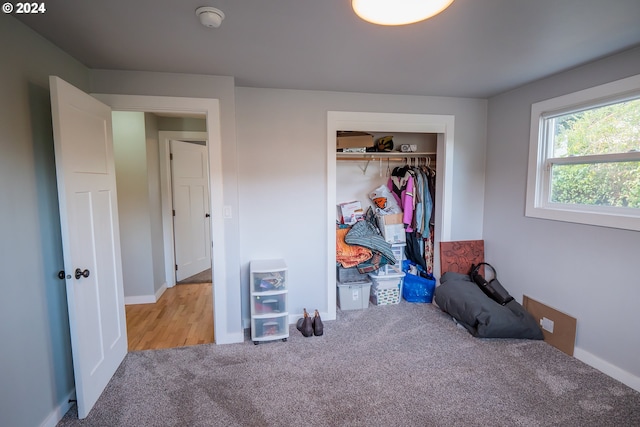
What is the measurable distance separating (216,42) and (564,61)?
8.22ft

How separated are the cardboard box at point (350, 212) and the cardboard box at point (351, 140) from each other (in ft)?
2.23

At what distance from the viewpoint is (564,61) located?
216cm

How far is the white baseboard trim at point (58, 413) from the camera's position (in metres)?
1.66

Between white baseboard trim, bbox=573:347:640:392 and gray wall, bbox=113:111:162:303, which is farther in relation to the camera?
gray wall, bbox=113:111:162:303

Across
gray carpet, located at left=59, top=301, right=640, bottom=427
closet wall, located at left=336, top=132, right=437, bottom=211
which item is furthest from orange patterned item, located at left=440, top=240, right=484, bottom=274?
closet wall, located at left=336, top=132, right=437, bottom=211

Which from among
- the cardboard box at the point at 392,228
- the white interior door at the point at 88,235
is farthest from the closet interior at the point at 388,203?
the white interior door at the point at 88,235

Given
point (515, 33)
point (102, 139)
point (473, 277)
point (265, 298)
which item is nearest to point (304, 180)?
point (265, 298)

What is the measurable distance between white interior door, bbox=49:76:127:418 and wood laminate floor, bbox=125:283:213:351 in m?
0.39

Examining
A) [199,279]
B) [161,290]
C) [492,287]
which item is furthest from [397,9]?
[199,279]

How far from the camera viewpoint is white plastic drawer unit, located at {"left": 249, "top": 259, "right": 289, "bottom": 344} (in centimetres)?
256

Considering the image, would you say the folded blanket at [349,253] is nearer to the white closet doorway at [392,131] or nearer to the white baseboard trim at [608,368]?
the white closet doorway at [392,131]

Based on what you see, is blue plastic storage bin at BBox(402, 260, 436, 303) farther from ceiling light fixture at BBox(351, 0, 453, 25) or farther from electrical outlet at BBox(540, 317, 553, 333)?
ceiling light fixture at BBox(351, 0, 453, 25)

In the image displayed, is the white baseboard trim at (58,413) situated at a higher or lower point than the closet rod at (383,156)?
lower

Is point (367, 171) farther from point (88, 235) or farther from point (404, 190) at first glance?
point (88, 235)
